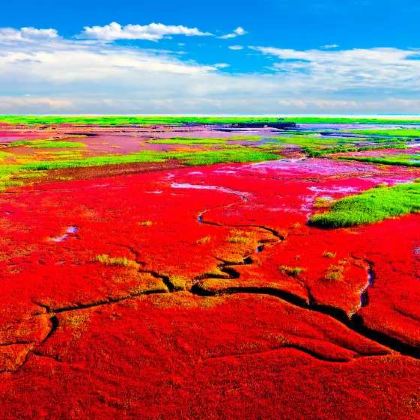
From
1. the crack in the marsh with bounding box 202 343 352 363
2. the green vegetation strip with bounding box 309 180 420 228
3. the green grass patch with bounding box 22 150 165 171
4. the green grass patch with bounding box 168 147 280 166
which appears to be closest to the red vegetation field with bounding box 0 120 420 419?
the crack in the marsh with bounding box 202 343 352 363

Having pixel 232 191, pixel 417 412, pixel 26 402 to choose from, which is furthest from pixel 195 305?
pixel 232 191

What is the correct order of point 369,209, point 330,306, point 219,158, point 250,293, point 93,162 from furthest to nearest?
point 219,158 → point 93,162 → point 369,209 → point 250,293 → point 330,306

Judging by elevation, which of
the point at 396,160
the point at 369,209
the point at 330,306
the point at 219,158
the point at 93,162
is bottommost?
the point at 93,162

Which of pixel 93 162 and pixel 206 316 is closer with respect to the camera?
pixel 206 316

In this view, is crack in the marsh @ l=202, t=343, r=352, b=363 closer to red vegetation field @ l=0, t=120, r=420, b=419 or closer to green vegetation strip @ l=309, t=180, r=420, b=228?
red vegetation field @ l=0, t=120, r=420, b=419

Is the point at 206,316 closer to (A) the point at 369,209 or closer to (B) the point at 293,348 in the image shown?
(B) the point at 293,348

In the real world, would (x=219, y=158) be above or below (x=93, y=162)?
above

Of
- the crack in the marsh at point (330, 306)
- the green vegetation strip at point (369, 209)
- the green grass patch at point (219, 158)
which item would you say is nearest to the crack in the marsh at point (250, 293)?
the crack in the marsh at point (330, 306)

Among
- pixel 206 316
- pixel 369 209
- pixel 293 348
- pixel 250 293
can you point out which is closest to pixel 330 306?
pixel 250 293

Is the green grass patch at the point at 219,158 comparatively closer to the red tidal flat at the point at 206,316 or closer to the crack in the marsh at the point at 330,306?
the red tidal flat at the point at 206,316
